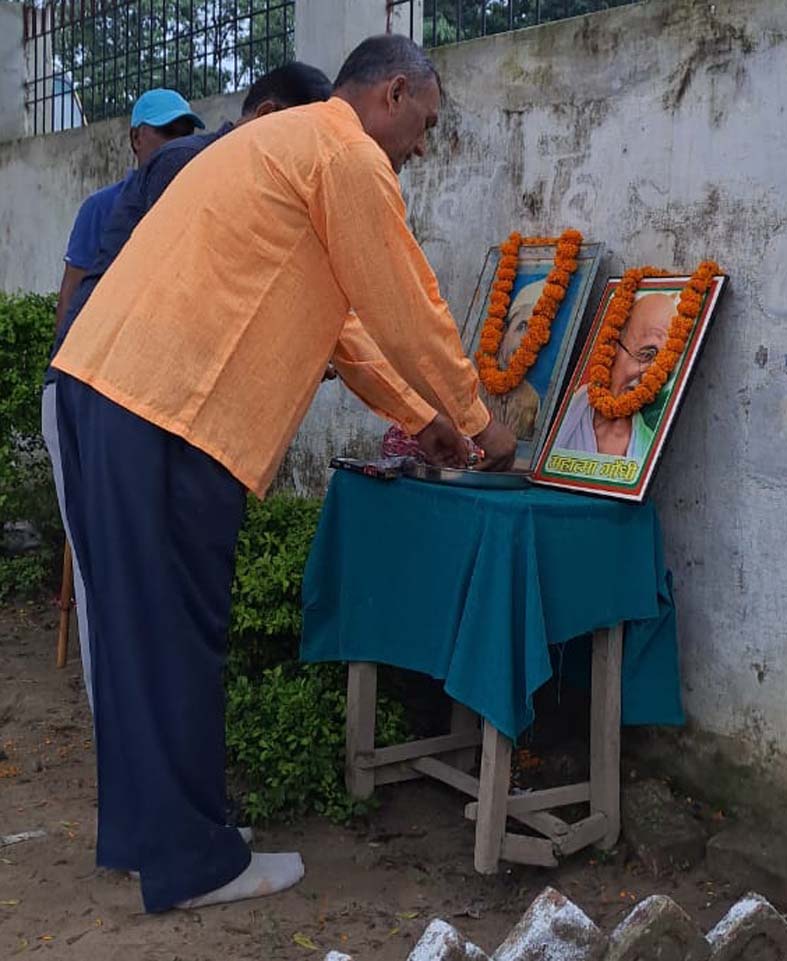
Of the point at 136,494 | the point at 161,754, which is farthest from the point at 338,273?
the point at 161,754

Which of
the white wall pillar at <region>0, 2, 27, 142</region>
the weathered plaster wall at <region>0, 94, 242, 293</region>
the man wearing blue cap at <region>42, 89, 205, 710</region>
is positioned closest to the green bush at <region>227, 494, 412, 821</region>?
the man wearing blue cap at <region>42, 89, 205, 710</region>

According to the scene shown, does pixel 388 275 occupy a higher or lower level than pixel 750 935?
higher

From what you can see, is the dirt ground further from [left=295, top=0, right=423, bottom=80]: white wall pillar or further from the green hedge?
[left=295, top=0, right=423, bottom=80]: white wall pillar

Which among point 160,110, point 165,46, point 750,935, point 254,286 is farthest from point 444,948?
point 165,46

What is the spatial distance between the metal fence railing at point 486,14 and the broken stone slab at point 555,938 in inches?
117

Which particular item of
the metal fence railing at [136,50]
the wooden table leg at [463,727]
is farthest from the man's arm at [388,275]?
the metal fence railing at [136,50]

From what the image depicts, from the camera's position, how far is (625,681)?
3.43 m

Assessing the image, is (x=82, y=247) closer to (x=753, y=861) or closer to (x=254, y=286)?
(x=254, y=286)

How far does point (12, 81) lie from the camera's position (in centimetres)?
805

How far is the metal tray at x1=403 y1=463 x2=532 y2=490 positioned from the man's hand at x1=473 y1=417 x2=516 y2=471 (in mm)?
103

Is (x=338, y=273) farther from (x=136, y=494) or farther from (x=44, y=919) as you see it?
(x=44, y=919)

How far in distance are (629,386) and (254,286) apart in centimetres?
115

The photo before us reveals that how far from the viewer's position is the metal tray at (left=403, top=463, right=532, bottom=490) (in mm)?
3219

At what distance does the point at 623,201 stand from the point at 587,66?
0.46m
